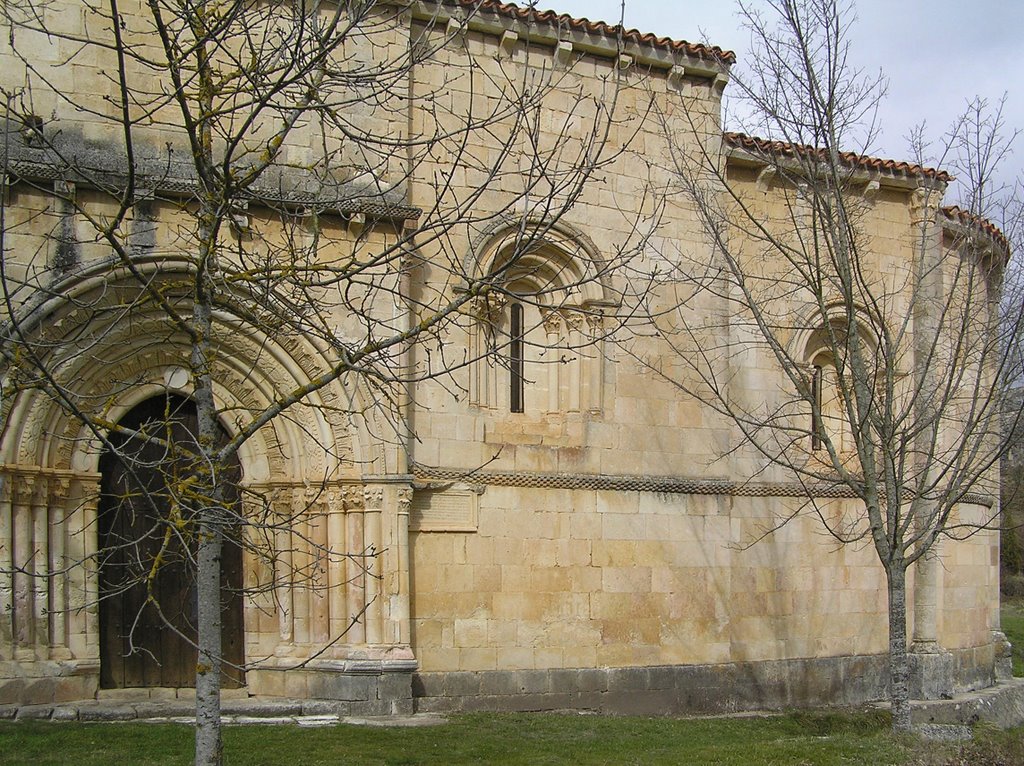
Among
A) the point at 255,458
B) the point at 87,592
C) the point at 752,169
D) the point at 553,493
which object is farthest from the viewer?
the point at 752,169

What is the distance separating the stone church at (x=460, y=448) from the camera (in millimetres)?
9875

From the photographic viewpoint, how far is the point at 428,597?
11617 mm

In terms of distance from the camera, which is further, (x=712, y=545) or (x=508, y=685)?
(x=712, y=545)

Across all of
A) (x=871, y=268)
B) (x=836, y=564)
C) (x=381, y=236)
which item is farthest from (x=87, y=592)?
(x=871, y=268)

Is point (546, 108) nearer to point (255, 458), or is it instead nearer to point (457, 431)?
point (457, 431)

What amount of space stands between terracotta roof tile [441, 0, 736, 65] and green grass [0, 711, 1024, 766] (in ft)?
23.3

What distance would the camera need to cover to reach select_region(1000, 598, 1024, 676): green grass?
20.2 metres

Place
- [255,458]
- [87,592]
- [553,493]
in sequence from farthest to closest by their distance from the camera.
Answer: [553,493] → [255,458] → [87,592]

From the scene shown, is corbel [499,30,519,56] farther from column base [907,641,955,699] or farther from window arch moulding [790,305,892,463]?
column base [907,641,955,699]

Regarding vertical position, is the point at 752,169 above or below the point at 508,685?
above

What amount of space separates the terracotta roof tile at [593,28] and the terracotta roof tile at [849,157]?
3.18 feet

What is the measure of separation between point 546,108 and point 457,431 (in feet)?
12.7

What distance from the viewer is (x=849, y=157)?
14.1 metres

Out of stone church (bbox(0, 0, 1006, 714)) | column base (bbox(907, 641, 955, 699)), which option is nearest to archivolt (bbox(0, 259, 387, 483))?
stone church (bbox(0, 0, 1006, 714))
